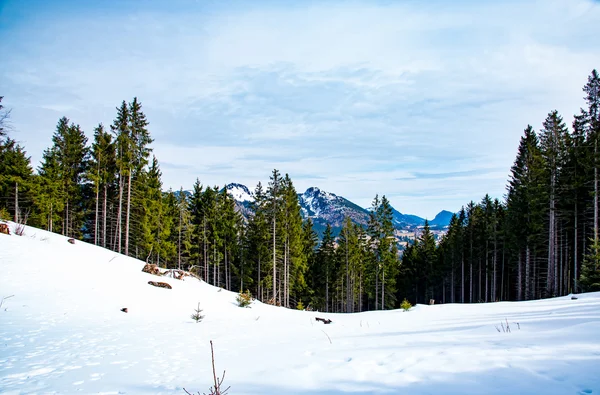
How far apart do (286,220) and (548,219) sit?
25.9 meters

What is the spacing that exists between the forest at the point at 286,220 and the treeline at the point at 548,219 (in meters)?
0.13

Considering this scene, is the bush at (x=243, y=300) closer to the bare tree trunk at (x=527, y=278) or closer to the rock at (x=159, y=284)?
the rock at (x=159, y=284)

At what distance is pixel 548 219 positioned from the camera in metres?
28.9

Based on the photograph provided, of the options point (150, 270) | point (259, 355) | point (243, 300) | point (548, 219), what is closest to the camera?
point (259, 355)

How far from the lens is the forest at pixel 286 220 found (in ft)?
92.3

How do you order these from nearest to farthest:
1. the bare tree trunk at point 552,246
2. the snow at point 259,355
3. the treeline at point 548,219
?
the snow at point 259,355, the treeline at point 548,219, the bare tree trunk at point 552,246

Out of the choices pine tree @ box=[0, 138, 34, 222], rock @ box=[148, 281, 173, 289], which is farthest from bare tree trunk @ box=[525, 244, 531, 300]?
pine tree @ box=[0, 138, 34, 222]

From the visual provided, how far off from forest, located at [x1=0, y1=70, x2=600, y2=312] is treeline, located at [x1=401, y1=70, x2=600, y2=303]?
0.42ft

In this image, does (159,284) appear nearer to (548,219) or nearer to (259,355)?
(259,355)

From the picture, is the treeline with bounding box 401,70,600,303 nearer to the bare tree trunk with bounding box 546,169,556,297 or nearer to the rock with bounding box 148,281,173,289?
the bare tree trunk with bounding box 546,169,556,297

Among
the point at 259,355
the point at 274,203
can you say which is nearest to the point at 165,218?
the point at 274,203

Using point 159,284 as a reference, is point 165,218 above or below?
above

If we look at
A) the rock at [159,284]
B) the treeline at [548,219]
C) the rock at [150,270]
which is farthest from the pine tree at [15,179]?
the treeline at [548,219]

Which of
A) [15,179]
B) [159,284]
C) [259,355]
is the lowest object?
[159,284]
